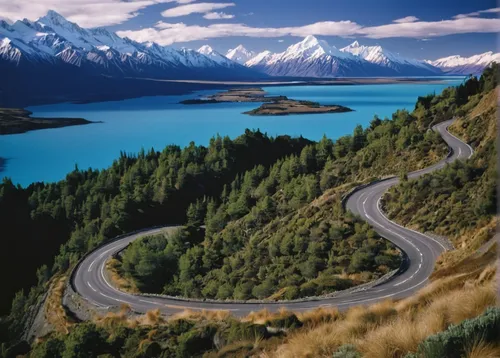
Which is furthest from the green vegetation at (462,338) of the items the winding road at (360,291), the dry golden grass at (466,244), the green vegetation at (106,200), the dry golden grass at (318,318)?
the green vegetation at (106,200)

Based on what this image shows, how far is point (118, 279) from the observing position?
40594 millimetres

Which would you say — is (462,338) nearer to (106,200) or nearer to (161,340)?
(161,340)

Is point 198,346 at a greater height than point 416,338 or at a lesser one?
lesser

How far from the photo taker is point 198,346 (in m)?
13.1

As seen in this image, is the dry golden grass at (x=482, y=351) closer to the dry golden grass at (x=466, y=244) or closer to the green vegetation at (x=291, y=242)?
the dry golden grass at (x=466, y=244)

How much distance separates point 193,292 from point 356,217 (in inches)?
601

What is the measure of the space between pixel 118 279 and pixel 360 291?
24985 mm

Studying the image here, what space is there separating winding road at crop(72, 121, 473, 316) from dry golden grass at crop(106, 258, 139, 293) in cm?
54

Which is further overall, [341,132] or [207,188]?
[341,132]

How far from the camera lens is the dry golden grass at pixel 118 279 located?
37938 millimetres

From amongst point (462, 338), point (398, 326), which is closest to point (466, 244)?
point (398, 326)

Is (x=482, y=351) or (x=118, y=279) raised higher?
(x=482, y=351)

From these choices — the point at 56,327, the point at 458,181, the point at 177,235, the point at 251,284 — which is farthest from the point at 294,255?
the point at 177,235

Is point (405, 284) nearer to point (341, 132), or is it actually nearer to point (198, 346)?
point (198, 346)
